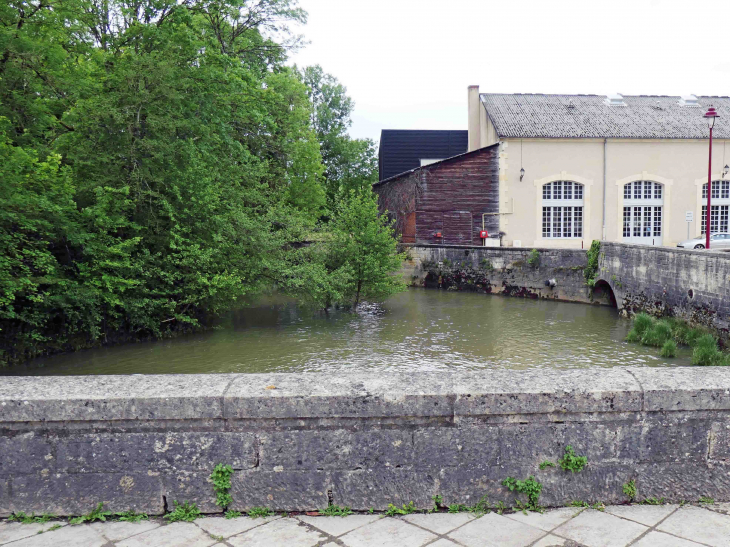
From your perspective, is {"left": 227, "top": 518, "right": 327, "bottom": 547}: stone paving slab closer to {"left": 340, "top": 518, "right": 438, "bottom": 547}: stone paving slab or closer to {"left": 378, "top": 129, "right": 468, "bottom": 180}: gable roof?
{"left": 340, "top": 518, "right": 438, "bottom": 547}: stone paving slab

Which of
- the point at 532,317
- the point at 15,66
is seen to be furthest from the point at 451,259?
the point at 15,66

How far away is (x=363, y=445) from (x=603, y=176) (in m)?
28.7

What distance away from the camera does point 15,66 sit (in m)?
12.0

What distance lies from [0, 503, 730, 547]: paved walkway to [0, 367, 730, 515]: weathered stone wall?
110 mm

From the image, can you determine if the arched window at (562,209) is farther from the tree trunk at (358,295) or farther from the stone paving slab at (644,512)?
the stone paving slab at (644,512)

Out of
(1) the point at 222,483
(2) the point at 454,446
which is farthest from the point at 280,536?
(2) the point at 454,446

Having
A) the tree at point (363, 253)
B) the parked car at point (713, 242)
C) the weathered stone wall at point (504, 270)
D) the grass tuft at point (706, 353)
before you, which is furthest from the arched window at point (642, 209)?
the grass tuft at point (706, 353)

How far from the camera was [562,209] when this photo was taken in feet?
94.7

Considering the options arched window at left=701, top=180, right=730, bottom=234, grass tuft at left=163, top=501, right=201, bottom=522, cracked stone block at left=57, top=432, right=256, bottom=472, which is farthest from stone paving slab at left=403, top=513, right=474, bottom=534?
arched window at left=701, top=180, right=730, bottom=234

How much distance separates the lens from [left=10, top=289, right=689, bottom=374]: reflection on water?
1191cm

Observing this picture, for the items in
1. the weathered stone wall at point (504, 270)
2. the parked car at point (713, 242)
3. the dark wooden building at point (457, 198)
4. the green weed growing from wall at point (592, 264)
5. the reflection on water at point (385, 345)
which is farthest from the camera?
the dark wooden building at point (457, 198)

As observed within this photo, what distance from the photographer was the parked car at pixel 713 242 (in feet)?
89.4

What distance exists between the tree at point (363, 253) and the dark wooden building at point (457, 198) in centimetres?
939

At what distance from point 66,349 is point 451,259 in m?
15.4
